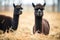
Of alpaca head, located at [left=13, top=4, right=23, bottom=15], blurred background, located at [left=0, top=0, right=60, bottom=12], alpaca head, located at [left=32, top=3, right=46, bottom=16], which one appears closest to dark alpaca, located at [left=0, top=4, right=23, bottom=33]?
alpaca head, located at [left=13, top=4, right=23, bottom=15]

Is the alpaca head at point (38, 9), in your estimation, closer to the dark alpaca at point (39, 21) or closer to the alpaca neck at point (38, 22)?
the dark alpaca at point (39, 21)

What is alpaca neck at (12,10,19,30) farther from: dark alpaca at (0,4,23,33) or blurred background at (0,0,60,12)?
blurred background at (0,0,60,12)

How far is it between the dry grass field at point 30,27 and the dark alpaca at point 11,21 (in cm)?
7

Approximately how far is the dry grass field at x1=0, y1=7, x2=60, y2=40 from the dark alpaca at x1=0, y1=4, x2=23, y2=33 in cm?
7

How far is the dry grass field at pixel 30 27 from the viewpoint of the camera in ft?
12.0

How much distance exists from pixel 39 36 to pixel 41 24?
0.32 metres

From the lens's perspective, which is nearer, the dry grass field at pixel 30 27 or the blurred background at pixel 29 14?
the dry grass field at pixel 30 27

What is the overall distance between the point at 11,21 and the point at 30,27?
370 mm

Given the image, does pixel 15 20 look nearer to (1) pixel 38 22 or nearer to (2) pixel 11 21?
(2) pixel 11 21

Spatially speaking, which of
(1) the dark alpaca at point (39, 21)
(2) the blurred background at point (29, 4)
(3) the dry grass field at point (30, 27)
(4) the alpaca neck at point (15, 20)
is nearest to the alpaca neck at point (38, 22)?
(1) the dark alpaca at point (39, 21)

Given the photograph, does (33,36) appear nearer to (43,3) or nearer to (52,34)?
(52,34)

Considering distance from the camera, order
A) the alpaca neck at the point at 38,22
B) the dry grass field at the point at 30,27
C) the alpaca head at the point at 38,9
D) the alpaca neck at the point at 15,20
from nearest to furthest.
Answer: the dry grass field at the point at 30,27
the alpaca head at the point at 38,9
the alpaca neck at the point at 38,22
the alpaca neck at the point at 15,20

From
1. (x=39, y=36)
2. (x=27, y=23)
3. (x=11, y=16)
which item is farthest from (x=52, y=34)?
(x=11, y=16)

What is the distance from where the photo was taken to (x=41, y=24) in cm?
392
